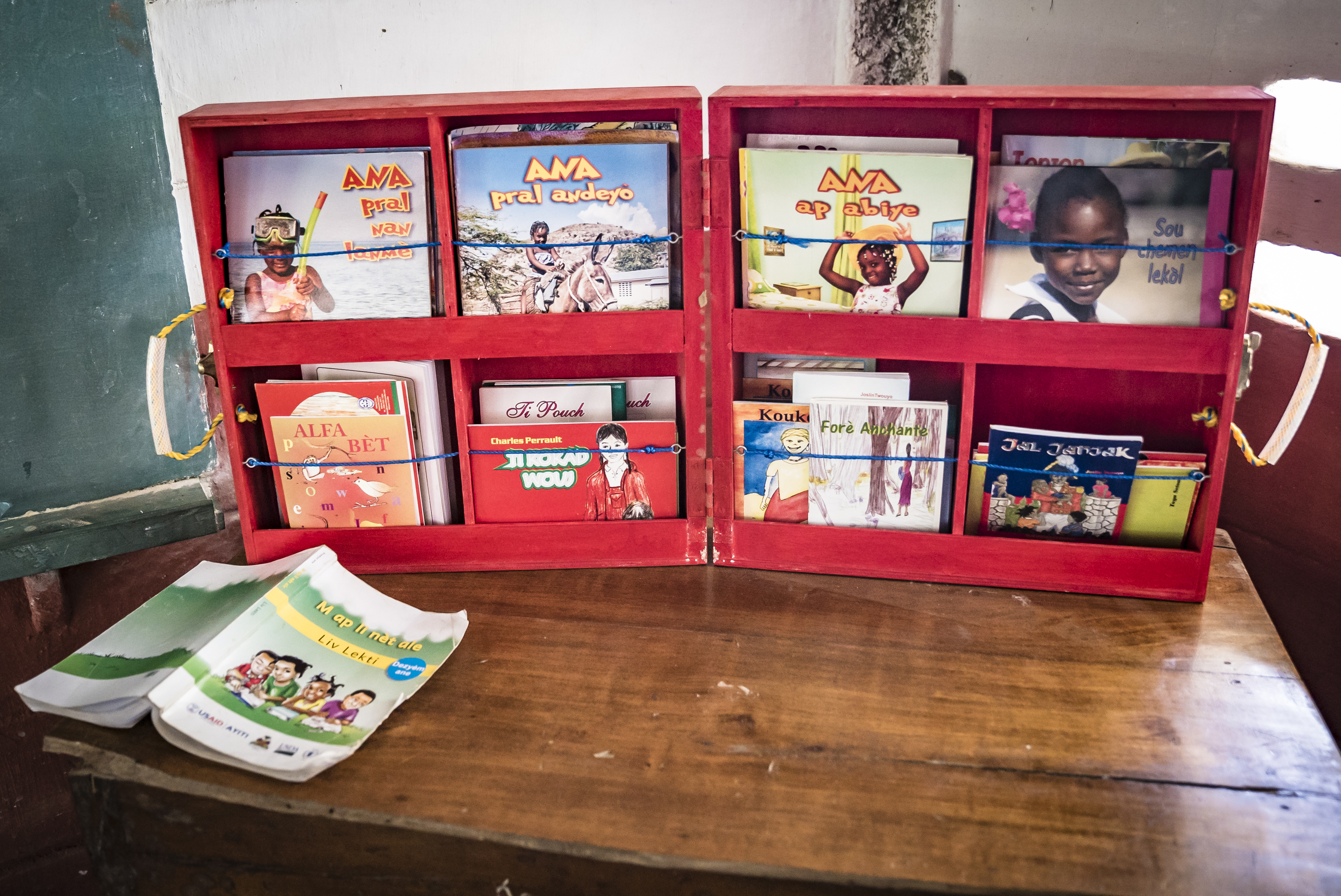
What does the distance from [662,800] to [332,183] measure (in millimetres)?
850

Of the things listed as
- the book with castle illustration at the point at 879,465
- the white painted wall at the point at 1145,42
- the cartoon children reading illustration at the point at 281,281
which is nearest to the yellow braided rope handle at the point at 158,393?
the cartoon children reading illustration at the point at 281,281

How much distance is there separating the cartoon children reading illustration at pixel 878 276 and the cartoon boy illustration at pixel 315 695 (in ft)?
2.51

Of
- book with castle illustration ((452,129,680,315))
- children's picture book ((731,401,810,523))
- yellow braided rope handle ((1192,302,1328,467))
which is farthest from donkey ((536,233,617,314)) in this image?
yellow braided rope handle ((1192,302,1328,467))

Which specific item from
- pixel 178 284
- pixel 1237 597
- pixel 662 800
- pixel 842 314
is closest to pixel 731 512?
pixel 842 314

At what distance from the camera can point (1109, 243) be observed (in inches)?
43.8

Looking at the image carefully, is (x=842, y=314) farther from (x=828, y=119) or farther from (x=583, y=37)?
(x=583, y=37)

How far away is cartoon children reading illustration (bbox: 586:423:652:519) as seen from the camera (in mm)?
1255

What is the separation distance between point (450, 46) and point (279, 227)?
24.5 inches

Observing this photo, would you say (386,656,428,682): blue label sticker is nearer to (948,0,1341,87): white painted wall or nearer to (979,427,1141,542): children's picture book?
(979,427,1141,542): children's picture book

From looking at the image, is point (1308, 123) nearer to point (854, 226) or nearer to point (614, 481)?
point (854, 226)

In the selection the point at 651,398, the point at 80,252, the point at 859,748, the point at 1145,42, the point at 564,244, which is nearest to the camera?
the point at 859,748

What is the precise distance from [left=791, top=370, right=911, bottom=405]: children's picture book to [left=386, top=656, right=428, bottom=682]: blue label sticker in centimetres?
58

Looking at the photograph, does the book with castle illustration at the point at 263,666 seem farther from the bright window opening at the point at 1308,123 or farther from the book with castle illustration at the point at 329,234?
the bright window opening at the point at 1308,123

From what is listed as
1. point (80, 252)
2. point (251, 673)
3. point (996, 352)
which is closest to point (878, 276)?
point (996, 352)
